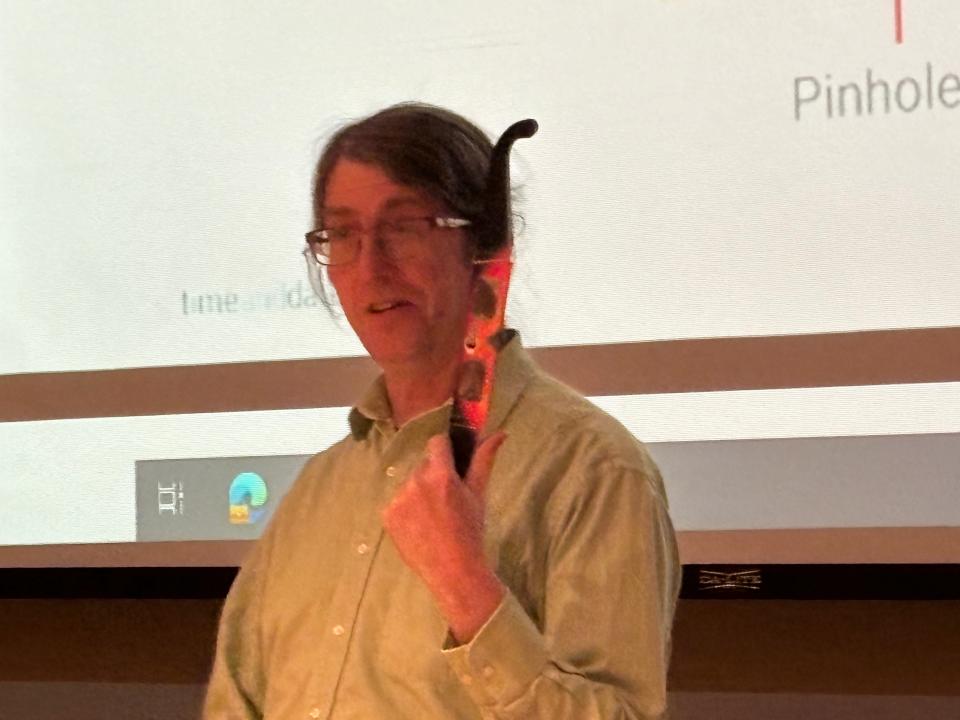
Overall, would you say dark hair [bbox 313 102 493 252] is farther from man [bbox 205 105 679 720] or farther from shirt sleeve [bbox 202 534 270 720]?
shirt sleeve [bbox 202 534 270 720]

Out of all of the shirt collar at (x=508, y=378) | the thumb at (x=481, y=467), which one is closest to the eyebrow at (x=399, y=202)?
the shirt collar at (x=508, y=378)

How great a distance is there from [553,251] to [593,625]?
775 millimetres

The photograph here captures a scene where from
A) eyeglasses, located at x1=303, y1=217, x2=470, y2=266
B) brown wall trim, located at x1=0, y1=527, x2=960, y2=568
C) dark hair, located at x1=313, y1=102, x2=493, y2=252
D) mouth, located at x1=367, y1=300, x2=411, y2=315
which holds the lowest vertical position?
brown wall trim, located at x1=0, y1=527, x2=960, y2=568

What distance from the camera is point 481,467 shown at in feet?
2.50

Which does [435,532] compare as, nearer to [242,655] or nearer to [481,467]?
[481,467]

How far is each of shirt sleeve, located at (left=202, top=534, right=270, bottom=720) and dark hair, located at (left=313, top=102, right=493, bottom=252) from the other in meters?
0.38

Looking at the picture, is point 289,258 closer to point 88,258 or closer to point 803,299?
point 88,258

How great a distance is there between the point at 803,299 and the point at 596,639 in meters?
0.74

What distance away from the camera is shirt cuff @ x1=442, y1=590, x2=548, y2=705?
0.73m

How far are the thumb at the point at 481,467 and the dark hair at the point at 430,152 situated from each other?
0.22 meters

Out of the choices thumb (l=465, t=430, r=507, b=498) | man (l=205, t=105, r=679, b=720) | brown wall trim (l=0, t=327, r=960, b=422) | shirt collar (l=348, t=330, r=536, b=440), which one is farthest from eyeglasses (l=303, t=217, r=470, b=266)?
brown wall trim (l=0, t=327, r=960, b=422)

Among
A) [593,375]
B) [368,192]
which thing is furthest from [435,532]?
[593,375]

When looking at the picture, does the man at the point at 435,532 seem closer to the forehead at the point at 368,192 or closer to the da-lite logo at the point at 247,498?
the forehead at the point at 368,192

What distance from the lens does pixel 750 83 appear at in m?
1.43
